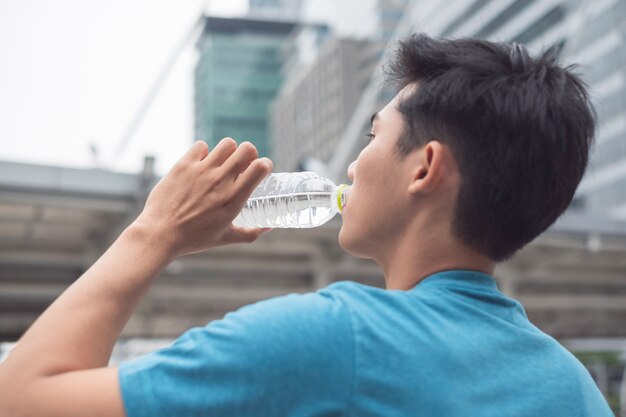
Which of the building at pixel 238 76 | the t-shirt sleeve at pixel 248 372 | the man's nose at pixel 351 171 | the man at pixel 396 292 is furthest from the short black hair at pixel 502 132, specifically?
the building at pixel 238 76

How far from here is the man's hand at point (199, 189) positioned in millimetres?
1265

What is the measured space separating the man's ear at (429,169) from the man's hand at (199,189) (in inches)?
9.0

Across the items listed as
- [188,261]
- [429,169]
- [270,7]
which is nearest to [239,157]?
[429,169]

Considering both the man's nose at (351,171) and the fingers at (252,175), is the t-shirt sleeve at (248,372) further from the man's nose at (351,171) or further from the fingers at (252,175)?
the man's nose at (351,171)

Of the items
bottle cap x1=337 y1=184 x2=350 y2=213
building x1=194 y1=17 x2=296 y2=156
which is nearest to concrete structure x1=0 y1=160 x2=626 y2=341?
bottle cap x1=337 y1=184 x2=350 y2=213

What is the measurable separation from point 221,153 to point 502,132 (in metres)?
0.42

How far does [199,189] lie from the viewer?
4.17 feet

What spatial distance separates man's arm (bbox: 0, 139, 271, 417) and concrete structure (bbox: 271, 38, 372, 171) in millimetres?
74647

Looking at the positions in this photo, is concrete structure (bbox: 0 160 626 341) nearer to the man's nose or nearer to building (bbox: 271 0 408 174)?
the man's nose

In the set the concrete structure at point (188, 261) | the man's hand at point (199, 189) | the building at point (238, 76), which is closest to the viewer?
the man's hand at point (199, 189)

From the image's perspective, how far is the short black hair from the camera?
127 centimetres

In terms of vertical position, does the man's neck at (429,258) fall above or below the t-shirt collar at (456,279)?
above

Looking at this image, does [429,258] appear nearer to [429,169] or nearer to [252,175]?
[429,169]

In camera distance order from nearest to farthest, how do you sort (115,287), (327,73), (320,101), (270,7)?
(115,287), (327,73), (320,101), (270,7)
